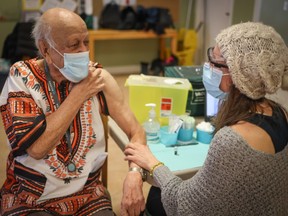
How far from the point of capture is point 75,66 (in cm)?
147

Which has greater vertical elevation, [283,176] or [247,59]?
[247,59]

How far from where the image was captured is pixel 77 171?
150cm

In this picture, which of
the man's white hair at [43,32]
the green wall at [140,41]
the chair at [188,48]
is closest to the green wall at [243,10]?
the green wall at [140,41]

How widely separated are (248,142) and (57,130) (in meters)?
0.75

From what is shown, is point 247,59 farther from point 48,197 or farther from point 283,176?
point 48,197

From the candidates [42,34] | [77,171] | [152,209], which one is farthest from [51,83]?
[152,209]

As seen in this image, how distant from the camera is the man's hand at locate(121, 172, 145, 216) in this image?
4.56ft

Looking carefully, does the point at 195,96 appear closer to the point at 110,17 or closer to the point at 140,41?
the point at 110,17

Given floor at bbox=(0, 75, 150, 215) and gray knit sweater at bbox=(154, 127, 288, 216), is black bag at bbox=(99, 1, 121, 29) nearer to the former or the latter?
floor at bbox=(0, 75, 150, 215)

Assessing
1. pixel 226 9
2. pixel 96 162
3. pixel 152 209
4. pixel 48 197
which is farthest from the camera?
pixel 226 9

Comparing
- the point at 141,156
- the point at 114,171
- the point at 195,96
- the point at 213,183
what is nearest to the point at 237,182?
the point at 213,183

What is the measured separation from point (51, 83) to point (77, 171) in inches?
15.6

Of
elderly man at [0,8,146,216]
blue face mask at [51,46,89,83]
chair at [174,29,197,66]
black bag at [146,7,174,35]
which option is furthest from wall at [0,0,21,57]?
blue face mask at [51,46,89,83]

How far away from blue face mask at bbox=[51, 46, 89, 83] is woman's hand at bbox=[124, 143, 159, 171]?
0.37m
